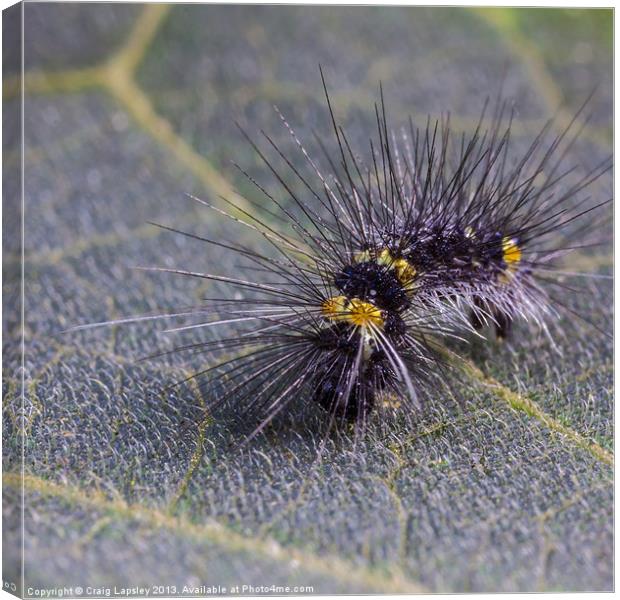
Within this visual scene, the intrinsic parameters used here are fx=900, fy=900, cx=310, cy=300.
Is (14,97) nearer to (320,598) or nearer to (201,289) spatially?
(201,289)

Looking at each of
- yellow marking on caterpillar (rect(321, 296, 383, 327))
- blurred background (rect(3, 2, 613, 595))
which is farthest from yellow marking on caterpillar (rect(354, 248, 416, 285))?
Answer: blurred background (rect(3, 2, 613, 595))

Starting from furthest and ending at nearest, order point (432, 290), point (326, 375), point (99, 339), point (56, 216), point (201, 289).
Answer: point (56, 216) → point (201, 289) → point (99, 339) → point (432, 290) → point (326, 375)

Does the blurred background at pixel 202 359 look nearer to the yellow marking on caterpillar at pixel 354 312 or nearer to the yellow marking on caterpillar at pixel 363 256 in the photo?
the yellow marking on caterpillar at pixel 354 312

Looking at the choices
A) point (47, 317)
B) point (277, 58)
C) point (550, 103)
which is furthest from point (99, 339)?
point (550, 103)

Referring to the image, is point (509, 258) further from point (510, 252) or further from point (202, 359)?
point (202, 359)

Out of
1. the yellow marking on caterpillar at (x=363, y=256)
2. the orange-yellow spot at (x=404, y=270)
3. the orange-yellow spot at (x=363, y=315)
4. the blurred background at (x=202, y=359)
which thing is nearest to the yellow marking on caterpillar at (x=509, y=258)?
the blurred background at (x=202, y=359)

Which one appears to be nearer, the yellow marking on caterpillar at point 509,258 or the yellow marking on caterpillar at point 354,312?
the yellow marking on caterpillar at point 354,312
